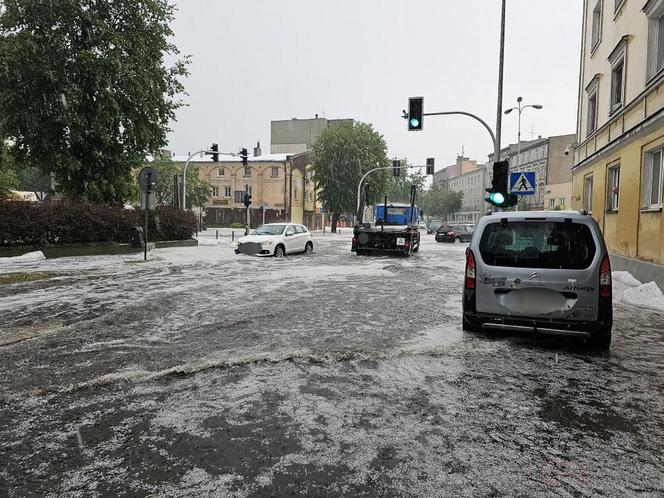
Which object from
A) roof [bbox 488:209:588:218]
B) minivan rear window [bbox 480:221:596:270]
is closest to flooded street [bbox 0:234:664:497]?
minivan rear window [bbox 480:221:596:270]

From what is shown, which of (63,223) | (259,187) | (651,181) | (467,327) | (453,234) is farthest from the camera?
(259,187)

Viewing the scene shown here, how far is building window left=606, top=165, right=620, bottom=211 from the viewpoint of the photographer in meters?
14.4

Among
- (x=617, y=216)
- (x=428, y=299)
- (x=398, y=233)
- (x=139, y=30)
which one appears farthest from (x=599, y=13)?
(x=139, y=30)

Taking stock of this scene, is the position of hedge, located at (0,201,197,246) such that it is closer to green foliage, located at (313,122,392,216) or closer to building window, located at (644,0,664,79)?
building window, located at (644,0,664,79)

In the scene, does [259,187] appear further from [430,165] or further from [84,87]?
[84,87]

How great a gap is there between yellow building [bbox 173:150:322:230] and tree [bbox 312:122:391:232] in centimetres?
979

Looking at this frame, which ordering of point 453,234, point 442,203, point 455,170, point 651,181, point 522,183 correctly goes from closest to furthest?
point 651,181 → point 522,183 → point 453,234 → point 442,203 → point 455,170

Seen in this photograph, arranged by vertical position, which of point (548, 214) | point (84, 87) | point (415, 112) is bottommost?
point (548, 214)

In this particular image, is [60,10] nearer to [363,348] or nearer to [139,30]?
[139,30]

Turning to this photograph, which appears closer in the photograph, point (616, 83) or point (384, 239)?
point (616, 83)

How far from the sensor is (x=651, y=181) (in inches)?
451

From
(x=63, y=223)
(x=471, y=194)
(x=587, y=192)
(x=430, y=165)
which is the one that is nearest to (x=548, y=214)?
(x=587, y=192)

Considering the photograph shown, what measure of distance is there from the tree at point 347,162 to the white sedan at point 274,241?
1211 inches

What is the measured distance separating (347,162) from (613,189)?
38.8 m
